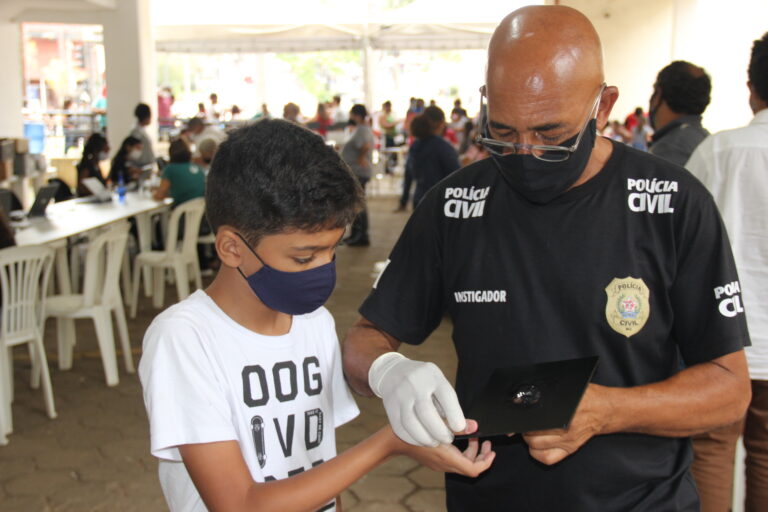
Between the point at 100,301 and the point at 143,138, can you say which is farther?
the point at 143,138

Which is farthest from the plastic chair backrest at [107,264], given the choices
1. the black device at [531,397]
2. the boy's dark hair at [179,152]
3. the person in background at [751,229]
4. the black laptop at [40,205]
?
the black device at [531,397]

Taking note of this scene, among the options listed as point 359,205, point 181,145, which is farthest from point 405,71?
point 359,205

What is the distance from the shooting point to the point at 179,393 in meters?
1.28

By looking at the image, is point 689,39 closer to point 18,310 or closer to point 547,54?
point 18,310

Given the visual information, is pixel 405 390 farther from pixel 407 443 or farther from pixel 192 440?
pixel 192 440

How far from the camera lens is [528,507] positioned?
1.40 metres

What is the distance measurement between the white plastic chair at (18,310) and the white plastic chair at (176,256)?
6.20 feet

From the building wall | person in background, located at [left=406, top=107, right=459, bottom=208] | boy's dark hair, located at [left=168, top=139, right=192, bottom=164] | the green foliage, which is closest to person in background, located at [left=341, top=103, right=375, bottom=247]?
person in background, located at [left=406, top=107, right=459, bottom=208]

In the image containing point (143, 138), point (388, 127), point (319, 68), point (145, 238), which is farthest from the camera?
point (319, 68)

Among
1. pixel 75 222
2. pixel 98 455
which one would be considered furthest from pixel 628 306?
pixel 75 222

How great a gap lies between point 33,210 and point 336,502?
5140 mm

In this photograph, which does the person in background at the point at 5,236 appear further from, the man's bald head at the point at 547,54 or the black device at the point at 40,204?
the man's bald head at the point at 547,54

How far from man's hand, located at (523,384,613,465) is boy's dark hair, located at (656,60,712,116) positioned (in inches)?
97.7

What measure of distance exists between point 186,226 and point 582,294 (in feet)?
18.5
